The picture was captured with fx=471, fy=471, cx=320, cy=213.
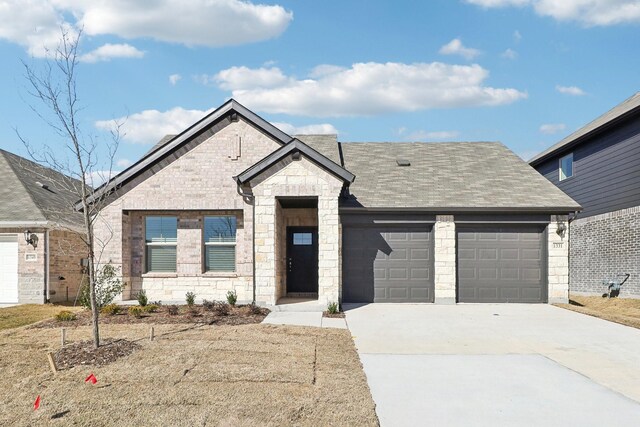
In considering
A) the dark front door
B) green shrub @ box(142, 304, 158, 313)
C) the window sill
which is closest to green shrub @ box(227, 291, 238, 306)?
green shrub @ box(142, 304, 158, 313)

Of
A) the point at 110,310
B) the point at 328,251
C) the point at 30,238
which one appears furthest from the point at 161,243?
the point at 328,251

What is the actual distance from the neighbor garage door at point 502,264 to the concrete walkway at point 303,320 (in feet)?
18.1

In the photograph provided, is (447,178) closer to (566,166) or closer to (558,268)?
(558,268)

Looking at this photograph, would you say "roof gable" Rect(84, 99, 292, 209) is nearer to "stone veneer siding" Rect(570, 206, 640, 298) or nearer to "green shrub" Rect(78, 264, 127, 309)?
"green shrub" Rect(78, 264, 127, 309)

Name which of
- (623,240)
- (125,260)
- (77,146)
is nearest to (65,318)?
(125,260)

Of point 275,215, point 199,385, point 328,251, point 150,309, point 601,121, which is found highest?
point 601,121

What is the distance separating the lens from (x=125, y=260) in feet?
49.2

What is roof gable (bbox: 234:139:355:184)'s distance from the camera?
43.5ft

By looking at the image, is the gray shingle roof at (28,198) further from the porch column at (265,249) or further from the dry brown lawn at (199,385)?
the dry brown lawn at (199,385)

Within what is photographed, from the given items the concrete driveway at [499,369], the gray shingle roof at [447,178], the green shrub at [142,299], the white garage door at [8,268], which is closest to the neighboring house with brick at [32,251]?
the white garage door at [8,268]

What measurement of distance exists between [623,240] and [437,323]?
10.8m

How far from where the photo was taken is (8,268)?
16.1m

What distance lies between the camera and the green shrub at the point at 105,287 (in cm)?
1340

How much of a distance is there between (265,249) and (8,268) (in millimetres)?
9557
